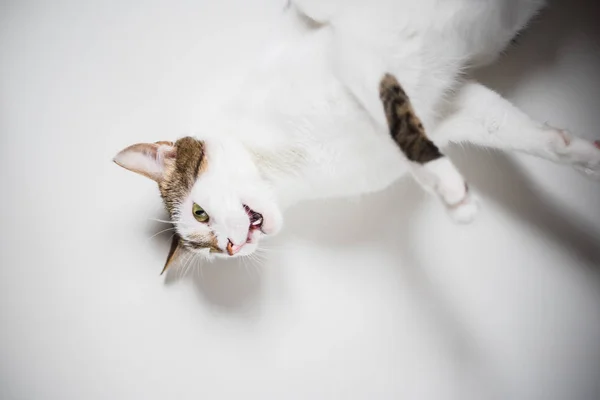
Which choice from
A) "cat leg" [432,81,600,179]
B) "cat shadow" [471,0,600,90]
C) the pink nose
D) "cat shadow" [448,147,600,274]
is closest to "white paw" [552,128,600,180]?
"cat leg" [432,81,600,179]

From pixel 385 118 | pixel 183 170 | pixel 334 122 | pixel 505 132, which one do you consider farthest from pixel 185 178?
pixel 505 132

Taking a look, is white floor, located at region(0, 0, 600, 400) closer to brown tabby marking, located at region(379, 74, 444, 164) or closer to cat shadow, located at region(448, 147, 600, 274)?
cat shadow, located at region(448, 147, 600, 274)

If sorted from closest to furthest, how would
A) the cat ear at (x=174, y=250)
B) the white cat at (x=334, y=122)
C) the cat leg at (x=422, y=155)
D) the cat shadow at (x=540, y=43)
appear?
the cat leg at (x=422, y=155)
the white cat at (x=334, y=122)
the cat ear at (x=174, y=250)
the cat shadow at (x=540, y=43)

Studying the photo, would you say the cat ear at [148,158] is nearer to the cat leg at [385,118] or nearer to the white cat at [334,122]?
the white cat at [334,122]

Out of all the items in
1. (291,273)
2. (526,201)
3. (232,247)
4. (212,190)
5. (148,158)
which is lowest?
(526,201)

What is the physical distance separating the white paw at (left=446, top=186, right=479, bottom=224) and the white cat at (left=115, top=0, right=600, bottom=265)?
0.19m

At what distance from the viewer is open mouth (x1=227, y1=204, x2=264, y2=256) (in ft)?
3.42

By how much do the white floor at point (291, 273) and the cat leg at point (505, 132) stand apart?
0.50 ft

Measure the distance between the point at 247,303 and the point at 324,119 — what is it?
598 millimetres

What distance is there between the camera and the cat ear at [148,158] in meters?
1.03

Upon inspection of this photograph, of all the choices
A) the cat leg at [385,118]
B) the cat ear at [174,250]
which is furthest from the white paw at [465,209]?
the cat ear at [174,250]

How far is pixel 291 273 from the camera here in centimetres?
130

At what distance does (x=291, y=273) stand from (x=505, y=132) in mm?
702

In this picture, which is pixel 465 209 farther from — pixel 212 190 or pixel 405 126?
pixel 212 190
